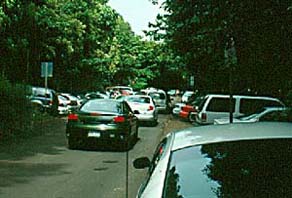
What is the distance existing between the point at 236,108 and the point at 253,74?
144 centimetres

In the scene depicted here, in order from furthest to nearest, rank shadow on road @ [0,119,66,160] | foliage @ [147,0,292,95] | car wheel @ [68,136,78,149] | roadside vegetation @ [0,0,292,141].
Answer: car wheel @ [68,136,78,149] → shadow on road @ [0,119,66,160] → roadside vegetation @ [0,0,292,141] → foliage @ [147,0,292,95]

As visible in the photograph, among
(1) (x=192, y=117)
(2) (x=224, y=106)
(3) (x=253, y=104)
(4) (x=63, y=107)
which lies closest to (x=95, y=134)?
(2) (x=224, y=106)

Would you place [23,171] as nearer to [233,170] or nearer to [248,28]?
[248,28]

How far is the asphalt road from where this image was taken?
11.7m

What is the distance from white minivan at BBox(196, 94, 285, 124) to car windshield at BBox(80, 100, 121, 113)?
4.09 m

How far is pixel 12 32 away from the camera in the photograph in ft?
115

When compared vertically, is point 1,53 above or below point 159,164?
above

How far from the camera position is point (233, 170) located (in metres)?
4.51

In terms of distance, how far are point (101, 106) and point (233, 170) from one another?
49.7 ft

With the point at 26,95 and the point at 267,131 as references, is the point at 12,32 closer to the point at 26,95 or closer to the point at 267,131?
the point at 26,95

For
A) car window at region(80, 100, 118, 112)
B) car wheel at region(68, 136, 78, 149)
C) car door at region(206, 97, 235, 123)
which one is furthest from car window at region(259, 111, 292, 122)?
car wheel at region(68, 136, 78, 149)

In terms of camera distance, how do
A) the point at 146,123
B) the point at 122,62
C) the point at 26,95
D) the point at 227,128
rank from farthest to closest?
1. the point at 122,62
2. the point at 146,123
3. the point at 26,95
4. the point at 227,128

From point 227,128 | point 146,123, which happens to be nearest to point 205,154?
point 227,128

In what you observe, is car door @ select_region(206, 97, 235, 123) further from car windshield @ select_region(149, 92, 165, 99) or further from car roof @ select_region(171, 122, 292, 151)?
car windshield @ select_region(149, 92, 165, 99)
